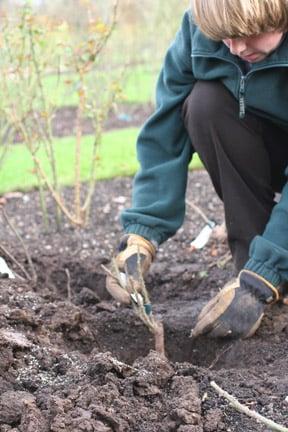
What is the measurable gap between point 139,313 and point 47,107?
1.73m

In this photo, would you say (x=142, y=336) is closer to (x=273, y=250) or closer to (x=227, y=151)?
(x=273, y=250)

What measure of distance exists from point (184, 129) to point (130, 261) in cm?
54

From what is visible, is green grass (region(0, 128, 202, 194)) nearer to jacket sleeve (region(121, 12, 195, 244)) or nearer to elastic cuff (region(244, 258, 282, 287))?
jacket sleeve (region(121, 12, 195, 244))

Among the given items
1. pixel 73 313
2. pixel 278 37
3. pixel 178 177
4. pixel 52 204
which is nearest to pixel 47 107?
pixel 52 204

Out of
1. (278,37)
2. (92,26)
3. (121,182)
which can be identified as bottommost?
(121,182)

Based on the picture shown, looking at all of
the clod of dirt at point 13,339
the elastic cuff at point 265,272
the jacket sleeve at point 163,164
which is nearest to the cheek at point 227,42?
the jacket sleeve at point 163,164

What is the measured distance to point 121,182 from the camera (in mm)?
5160

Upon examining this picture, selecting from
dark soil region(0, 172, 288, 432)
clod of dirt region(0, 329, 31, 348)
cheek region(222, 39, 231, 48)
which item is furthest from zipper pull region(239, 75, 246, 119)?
clod of dirt region(0, 329, 31, 348)

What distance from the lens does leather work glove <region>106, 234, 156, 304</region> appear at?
291 cm

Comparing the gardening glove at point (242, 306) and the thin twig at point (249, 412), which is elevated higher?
the thin twig at point (249, 412)

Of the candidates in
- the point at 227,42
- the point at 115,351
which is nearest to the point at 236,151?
the point at 227,42

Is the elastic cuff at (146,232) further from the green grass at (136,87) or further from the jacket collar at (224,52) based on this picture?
the green grass at (136,87)

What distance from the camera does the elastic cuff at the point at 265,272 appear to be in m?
2.72

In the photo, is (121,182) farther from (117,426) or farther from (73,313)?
(117,426)
